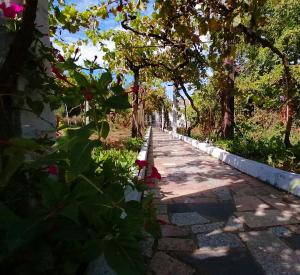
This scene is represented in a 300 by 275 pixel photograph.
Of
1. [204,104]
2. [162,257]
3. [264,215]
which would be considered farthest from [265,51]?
[162,257]

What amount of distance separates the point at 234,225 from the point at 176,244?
0.96 meters

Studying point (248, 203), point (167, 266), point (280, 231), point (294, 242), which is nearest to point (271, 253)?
point (294, 242)

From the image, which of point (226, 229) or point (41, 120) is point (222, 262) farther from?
point (41, 120)

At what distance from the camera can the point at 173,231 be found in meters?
4.54

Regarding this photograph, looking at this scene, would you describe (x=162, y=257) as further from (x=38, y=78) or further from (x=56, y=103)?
(x=38, y=78)

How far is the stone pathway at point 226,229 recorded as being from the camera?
345 centimetres

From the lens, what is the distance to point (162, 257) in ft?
12.0

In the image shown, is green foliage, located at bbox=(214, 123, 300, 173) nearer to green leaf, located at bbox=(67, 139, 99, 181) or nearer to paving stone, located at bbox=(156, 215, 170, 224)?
paving stone, located at bbox=(156, 215, 170, 224)

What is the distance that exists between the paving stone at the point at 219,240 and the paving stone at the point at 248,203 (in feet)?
4.02

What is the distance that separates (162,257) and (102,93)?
2241 mm

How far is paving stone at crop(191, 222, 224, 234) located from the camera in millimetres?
4496

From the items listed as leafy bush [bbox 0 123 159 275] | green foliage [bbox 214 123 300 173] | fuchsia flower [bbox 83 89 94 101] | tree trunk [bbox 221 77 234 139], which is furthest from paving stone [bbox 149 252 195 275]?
tree trunk [bbox 221 77 234 139]

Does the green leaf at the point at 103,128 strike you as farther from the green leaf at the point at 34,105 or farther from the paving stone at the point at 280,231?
the paving stone at the point at 280,231

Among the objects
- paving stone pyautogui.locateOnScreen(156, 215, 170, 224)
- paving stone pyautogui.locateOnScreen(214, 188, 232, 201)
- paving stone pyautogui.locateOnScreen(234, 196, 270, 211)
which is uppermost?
paving stone pyautogui.locateOnScreen(234, 196, 270, 211)
